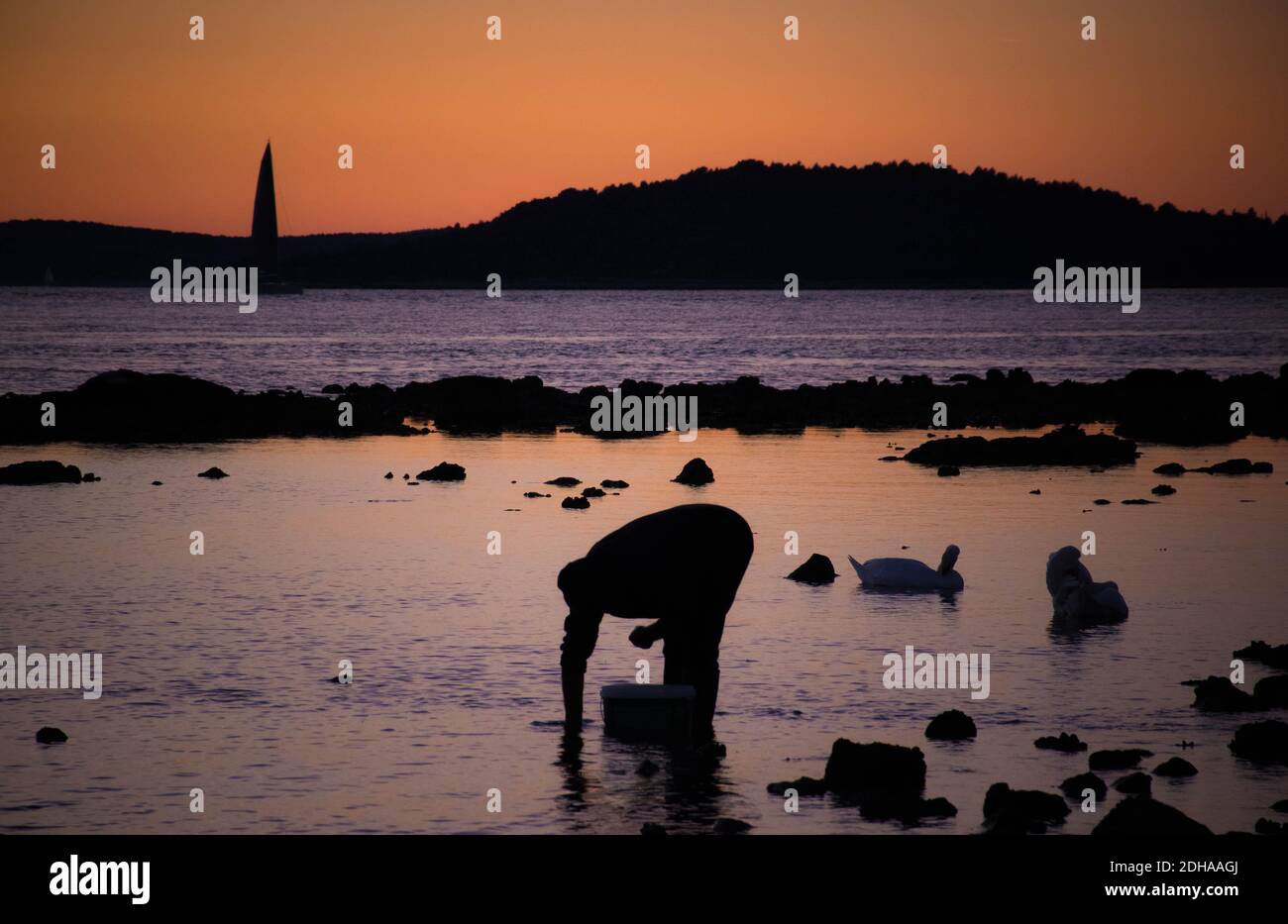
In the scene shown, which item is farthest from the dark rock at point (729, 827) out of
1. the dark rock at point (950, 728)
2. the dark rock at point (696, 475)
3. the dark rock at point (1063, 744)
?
the dark rock at point (696, 475)

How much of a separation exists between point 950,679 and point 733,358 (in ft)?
288

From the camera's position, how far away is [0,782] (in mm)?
12000

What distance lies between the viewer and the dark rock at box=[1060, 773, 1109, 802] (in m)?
11.4

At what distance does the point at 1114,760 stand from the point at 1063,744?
569 millimetres

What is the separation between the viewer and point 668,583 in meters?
12.7

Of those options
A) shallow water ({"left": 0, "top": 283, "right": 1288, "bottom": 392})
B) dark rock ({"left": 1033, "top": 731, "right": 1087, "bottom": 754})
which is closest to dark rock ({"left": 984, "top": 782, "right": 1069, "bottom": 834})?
dark rock ({"left": 1033, "top": 731, "right": 1087, "bottom": 754})

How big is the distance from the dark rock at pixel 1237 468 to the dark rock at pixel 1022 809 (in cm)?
2359

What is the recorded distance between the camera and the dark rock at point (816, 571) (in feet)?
67.1

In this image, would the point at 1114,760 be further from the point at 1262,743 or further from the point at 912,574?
the point at 912,574

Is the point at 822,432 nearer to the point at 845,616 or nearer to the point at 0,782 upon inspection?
the point at 845,616

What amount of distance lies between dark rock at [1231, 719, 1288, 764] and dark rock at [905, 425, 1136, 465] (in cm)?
2199

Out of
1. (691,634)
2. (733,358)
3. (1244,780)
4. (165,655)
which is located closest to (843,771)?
(691,634)

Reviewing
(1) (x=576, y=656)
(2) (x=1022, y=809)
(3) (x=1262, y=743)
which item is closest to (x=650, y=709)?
(1) (x=576, y=656)

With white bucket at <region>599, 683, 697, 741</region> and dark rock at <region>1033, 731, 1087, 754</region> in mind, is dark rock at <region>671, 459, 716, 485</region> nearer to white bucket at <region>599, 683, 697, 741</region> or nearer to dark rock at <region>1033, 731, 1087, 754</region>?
white bucket at <region>599, 683, 697, 741</region>
